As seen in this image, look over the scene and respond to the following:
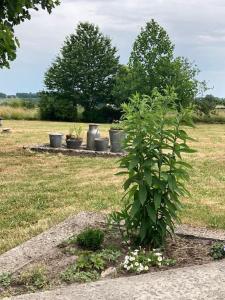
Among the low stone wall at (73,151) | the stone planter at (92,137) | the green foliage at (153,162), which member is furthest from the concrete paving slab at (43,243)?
the stone planter at (92,137)

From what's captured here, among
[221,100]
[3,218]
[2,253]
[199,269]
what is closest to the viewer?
[199,269]

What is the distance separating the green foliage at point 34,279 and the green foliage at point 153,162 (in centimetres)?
88

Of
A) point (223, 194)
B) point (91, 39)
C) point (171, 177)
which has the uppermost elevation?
point (91, 39)

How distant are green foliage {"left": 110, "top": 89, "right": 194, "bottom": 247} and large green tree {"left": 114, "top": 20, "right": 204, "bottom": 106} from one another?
3050 centimetres

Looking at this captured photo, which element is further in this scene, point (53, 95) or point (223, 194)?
point (53, 95)

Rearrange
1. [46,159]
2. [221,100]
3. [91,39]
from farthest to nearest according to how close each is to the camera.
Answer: [91,39] < [221,100] < [46,159]

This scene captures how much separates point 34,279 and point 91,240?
2.50 ft

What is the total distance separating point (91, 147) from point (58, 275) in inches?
371

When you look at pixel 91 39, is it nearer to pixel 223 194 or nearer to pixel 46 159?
pixel 46 159

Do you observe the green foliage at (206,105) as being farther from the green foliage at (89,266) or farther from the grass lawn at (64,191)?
the green foliage at (89,266)

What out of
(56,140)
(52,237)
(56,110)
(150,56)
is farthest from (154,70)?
(52,237)

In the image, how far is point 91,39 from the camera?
149 feet

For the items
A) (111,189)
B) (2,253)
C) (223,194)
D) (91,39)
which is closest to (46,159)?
(111,189)

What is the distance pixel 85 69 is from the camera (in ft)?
142
